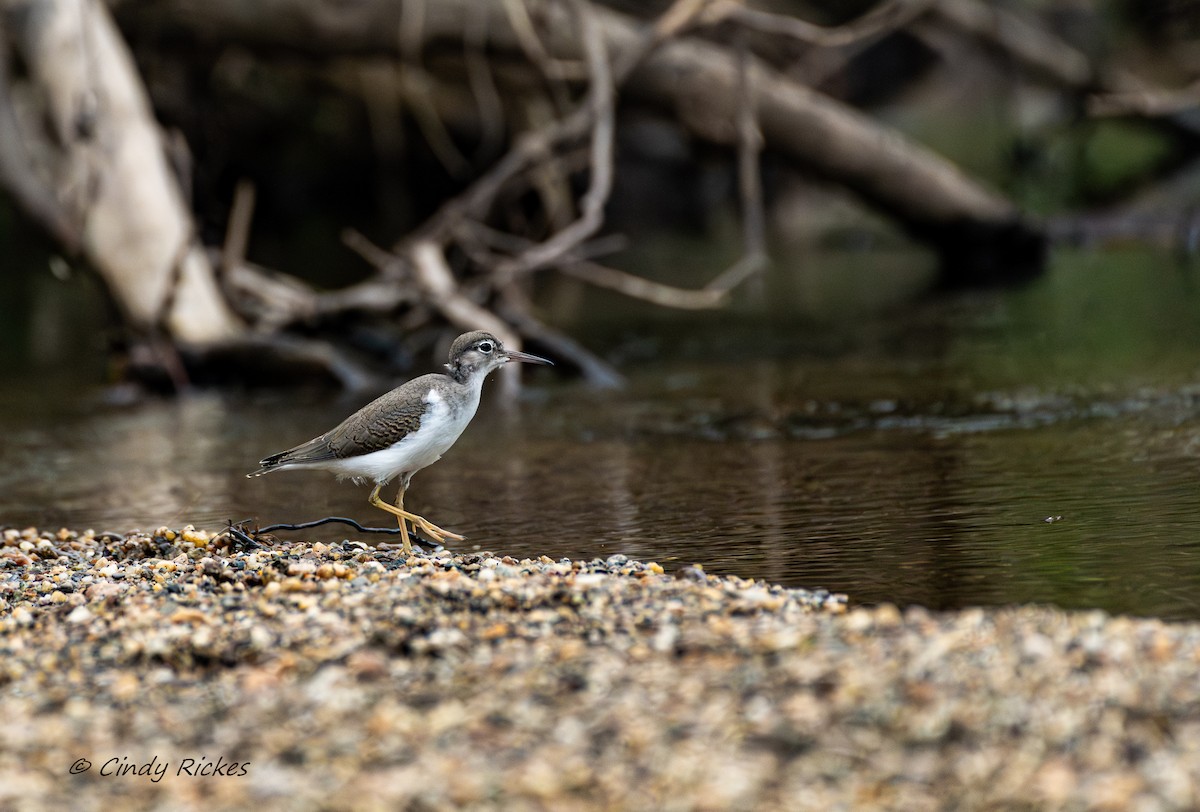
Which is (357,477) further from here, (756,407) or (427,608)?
(756,407)

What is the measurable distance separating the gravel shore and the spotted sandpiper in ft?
4.72

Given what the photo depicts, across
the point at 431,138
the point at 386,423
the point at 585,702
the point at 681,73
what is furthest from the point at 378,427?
the point at 431,138

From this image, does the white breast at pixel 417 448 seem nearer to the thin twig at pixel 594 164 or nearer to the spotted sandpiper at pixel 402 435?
the spotted sandpiper at pixel 402 435

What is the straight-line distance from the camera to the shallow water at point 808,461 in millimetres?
6121

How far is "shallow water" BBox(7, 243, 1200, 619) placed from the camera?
6121 mm

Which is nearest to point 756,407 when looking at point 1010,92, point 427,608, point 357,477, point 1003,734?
point 357,477

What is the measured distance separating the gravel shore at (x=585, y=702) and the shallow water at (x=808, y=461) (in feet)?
3.31

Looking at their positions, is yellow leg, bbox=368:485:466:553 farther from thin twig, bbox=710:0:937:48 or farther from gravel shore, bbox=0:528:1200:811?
thin twig, bbox=710:0:937:48

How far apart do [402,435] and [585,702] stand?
275 centimetres

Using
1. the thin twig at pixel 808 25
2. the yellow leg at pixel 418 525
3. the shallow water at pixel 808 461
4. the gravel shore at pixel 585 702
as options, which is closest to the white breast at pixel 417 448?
the yellow leg at pixel 418 525

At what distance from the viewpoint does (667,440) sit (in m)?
9.60

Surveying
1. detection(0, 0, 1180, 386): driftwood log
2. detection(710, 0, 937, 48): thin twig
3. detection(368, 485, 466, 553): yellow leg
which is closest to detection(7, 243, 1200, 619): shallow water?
detection(368, 485, 466, 553): yellow leg

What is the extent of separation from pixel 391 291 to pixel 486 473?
4749 millimetres

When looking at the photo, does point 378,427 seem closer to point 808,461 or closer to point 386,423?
point 386,423
